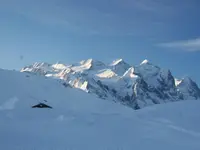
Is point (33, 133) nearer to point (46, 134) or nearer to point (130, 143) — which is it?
point (46, 134)

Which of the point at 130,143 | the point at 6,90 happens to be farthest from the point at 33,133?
the point at 6,90

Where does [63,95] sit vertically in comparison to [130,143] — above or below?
above

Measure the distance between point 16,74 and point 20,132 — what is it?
3861cm

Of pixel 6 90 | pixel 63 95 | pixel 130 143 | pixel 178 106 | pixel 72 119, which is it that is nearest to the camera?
pixel 130 143

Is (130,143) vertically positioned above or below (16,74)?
below

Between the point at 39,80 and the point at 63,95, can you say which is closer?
the point at 63,95

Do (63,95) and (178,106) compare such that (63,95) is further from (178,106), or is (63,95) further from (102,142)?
(102,142)

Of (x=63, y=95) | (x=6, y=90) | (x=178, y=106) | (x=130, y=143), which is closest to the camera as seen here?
(x=130, y=143)

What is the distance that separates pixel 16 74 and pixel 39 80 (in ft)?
14.1

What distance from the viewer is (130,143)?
2244cm

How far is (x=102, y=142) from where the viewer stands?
22.6m

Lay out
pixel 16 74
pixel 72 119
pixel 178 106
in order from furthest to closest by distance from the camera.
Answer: pixel 16 74 < pixel 178 106 < pixel 72 119

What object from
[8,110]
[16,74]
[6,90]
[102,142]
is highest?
[16,74]

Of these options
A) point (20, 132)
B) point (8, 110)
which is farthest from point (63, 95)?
point (20, 132)
